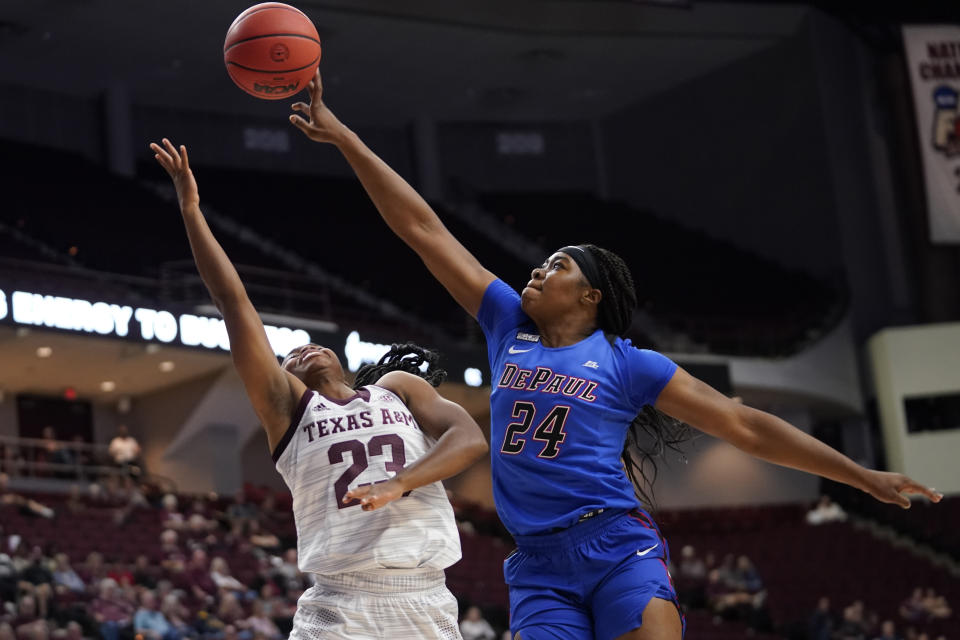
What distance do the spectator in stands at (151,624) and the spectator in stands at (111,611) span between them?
0.11 m

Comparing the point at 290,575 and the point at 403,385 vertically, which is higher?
the point at 403,385

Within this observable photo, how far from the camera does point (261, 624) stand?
11531mm

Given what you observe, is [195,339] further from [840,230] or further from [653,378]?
[653,378]

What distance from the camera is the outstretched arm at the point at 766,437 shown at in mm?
3742

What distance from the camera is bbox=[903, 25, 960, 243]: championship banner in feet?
78.2

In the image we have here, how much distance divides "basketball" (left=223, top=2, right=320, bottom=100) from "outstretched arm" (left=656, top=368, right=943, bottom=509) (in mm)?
1843

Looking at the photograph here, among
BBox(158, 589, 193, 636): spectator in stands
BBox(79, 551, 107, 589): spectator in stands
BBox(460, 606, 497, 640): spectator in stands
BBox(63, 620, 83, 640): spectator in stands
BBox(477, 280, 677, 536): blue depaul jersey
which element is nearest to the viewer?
BBox(477, 280, 677, 536): blue depaul jersey

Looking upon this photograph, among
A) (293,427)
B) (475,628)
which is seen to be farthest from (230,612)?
(293,427)

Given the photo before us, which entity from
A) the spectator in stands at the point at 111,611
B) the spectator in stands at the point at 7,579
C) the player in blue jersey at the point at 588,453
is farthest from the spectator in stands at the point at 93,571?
the player in blue jersey at the point at 588,453

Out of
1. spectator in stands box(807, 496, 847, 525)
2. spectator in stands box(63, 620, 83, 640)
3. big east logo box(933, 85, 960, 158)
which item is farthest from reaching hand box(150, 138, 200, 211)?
big east logo box(933, 85, 960, 158)

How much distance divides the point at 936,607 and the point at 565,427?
1456 cm

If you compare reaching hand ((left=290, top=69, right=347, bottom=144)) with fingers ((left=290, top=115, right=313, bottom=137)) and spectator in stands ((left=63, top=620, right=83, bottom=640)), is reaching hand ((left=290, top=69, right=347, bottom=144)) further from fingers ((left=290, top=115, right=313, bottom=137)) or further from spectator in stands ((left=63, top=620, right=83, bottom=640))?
spectator in stands ((left=63, top=620, right=83, bottom=640))

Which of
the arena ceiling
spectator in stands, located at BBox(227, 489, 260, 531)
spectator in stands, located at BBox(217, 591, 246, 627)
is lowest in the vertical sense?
spectator in stands, located at BBox(217, 591, 246, 627)

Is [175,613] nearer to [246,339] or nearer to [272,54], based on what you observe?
[272,54]
